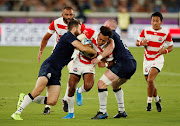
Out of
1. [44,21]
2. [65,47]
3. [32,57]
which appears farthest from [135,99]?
[44,21]

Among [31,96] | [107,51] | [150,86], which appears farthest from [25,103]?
[150,86]

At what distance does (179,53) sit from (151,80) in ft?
49.2

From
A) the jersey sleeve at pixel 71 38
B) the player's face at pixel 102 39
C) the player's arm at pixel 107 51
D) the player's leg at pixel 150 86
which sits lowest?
the player's leg at pixel 150 86

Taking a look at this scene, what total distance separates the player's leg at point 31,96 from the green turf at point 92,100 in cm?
15

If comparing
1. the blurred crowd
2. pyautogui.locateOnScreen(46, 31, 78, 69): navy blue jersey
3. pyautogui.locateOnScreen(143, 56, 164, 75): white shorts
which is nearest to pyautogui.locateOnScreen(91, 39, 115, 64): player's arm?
pyautogui.locateOnScreen(46, 31, 78, 69): navy blue jersey

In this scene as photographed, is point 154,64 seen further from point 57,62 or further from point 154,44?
point 57,62

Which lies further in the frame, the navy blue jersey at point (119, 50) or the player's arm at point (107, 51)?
the navy blue jersey at point (119, 50)

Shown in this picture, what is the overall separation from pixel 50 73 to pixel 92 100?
10.3 feet

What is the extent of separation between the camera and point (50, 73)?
888 centimetres

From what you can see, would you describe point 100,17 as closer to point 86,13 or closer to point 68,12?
point 86,13

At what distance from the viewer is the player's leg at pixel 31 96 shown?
8312 millimetres

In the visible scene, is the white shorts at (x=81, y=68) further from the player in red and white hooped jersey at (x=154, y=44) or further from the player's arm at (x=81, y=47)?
the player in red and white hooped jersey at (x=154, y=44)

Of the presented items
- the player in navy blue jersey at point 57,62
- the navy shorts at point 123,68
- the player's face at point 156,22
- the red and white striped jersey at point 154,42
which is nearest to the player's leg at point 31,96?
the player in navy blue jersey at point 57,62

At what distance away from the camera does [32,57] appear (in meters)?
23.0
